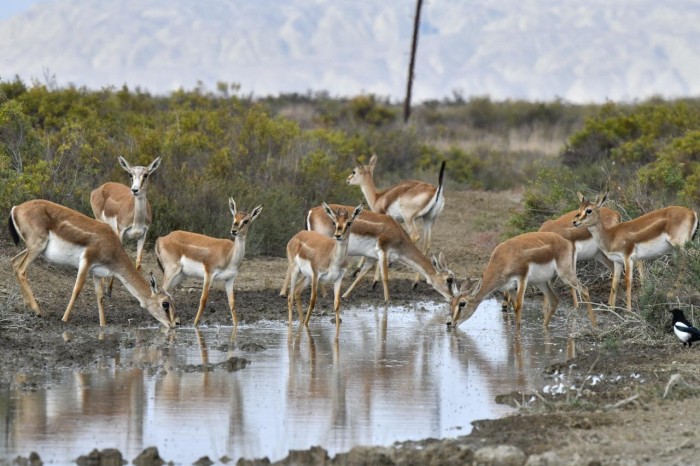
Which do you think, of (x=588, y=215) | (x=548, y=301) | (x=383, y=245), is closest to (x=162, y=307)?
(x=383, y=245)

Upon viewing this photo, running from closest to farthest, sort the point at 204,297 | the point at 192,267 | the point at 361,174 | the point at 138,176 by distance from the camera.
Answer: the point at 204,297
the point at 192,267
the point at 138,176
the point at 361,174

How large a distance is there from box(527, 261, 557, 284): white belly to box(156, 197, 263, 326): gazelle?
3475 millimetres

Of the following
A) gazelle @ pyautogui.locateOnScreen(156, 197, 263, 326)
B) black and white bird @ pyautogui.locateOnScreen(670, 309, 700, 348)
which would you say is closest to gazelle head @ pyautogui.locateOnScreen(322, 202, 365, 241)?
gazelle @ pyautogui.locateOnScreen(156, 197, 263, 326)

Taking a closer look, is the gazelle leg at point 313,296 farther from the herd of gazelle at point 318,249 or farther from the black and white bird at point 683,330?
the black and white bird at point 683,330

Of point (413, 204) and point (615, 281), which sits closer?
point (615, 281)

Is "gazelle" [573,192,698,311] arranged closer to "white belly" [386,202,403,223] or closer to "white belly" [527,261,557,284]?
"white belly" [527,261,557,284]

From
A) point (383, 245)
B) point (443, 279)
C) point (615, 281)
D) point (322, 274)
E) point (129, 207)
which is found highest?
point (129, 207)

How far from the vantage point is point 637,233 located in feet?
52.5

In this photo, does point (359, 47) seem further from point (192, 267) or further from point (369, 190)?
point (192, 267)

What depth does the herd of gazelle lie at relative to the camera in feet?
46.7

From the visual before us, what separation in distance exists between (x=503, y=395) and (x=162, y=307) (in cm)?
501

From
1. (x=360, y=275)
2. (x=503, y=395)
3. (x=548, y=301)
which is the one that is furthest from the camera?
(x=360, y=275)

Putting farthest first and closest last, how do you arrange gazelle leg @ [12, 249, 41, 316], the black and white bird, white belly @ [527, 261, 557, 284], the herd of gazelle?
white belly @ [527, 261, 557, 284]
the herd of gazelle
gazelle leg @ [12, 249, 41, 316]
the black and white bird

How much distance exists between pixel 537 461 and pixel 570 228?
28.8 feet
